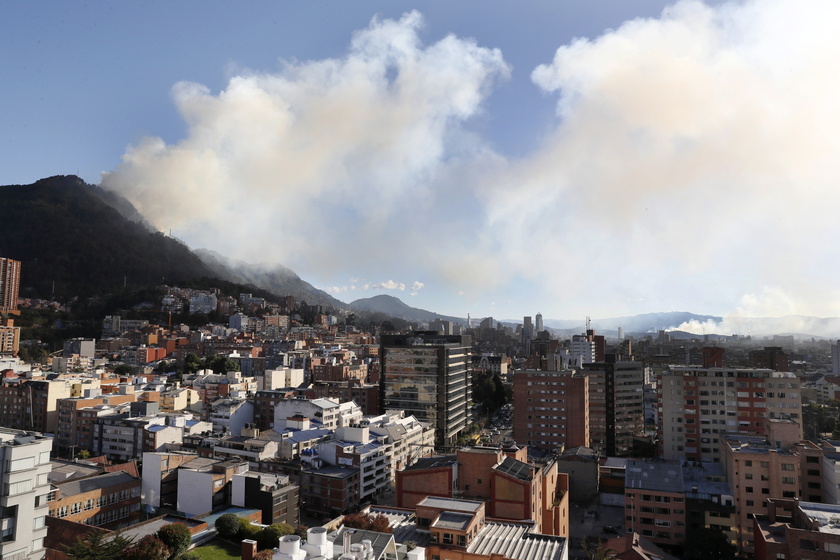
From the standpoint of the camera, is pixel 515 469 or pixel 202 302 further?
pixel 202 302

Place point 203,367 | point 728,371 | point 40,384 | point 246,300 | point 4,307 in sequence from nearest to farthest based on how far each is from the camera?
1. point 728,371
2. point 40,384
3. point 203,367
4. point 4,307
5. point 246,300

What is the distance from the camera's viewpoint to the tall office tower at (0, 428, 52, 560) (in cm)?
1090

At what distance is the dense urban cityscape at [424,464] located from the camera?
15977 mm

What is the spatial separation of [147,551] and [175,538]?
1615 mm

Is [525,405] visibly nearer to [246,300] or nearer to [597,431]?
[597,431]

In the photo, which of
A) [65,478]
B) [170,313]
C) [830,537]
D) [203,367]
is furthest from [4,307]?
[830,537]

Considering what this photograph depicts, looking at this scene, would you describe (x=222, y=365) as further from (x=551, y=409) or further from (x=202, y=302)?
(x=202, y=302)

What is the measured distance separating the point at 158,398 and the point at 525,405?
1070 inches

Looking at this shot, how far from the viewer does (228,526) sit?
1892 cm

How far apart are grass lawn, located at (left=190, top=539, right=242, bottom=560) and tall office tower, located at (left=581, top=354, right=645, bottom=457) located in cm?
3109

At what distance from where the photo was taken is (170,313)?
92.2m

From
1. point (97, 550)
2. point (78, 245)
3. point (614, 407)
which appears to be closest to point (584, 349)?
point (614, 407)

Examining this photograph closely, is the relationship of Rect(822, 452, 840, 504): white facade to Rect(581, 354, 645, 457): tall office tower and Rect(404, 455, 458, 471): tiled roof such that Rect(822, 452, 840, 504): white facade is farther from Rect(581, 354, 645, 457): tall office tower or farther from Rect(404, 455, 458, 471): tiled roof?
Rect(581, 354, 645, 457): tall office tower

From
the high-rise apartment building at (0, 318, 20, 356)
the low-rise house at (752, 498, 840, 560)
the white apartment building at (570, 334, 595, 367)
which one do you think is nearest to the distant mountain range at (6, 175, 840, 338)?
the high-rise apartment building at (0, 318, 20, 356)
